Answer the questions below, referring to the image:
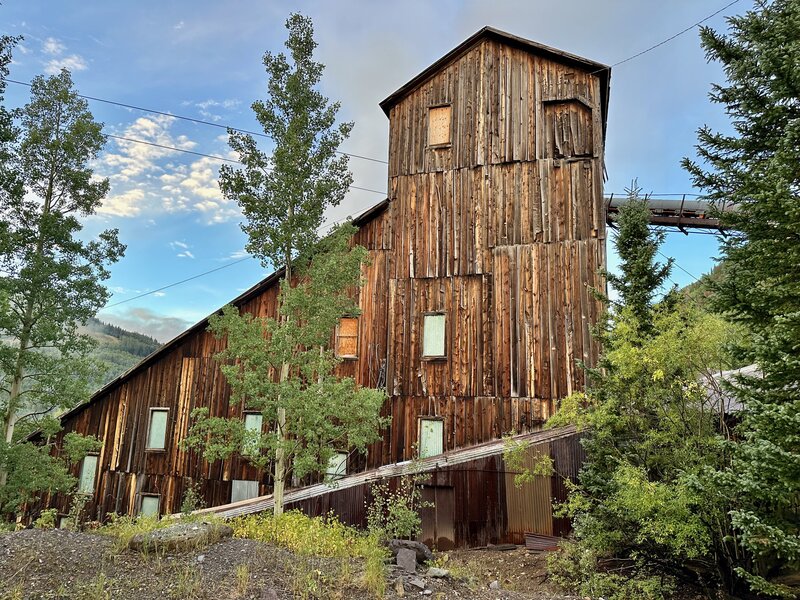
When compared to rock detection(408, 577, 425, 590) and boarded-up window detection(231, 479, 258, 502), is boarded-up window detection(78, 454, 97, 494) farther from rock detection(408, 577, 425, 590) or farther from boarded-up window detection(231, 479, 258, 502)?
rock detection(408, 577, 425, 590)

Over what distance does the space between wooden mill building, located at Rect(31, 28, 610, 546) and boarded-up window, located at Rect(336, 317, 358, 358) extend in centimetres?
5

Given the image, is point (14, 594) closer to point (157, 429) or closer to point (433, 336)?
point (433, 336)

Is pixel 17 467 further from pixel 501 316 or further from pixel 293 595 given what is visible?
pixel 501 316

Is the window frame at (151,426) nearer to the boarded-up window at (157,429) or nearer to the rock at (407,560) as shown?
the boarded-up window at (157,429)

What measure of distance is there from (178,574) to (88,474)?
16.6 m

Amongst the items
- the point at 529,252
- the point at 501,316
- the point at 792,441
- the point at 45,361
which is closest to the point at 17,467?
the point at 45,361

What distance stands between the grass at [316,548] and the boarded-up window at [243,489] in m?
6.53

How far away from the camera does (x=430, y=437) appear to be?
16812 mm

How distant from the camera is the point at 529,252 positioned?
1691cm

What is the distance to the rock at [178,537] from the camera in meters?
7.96

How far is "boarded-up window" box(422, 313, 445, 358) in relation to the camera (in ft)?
57.0

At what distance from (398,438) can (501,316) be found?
5526 millimetres

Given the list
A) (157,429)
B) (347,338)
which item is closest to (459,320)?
(347,338)

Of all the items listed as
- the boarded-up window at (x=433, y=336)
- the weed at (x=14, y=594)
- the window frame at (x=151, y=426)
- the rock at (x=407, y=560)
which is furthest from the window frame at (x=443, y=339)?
the weed at (x=14, y=594)
